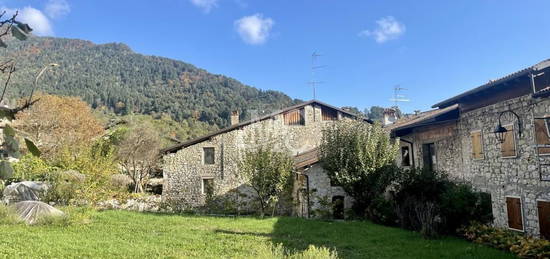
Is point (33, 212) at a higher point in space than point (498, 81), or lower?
lower

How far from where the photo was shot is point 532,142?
10414 millimetres

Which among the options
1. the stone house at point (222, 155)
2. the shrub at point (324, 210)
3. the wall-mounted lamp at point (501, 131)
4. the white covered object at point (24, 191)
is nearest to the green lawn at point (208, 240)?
the shrub at point (324, 210)

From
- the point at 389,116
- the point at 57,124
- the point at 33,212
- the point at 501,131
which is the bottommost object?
the point at 33,212

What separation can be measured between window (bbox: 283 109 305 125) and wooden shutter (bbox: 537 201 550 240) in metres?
16.1

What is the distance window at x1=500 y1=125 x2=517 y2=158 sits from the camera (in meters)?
11.2

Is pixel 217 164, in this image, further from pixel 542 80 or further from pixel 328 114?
pixel 542 80

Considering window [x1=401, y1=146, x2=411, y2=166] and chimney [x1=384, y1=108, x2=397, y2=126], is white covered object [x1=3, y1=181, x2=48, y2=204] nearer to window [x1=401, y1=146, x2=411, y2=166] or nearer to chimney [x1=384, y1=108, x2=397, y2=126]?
window [x1=401, y1=146, x2=411, y2=166]

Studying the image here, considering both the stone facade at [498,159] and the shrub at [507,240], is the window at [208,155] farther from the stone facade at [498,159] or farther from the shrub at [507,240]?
the shrub at [507,240]

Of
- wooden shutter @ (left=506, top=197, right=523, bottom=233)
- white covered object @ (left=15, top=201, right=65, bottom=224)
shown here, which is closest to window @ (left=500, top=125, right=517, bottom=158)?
wooden shutter @ (left=506, top=197, right=523, bottom=233)

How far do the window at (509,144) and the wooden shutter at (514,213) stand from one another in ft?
4.42

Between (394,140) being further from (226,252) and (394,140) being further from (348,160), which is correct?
(226,252)

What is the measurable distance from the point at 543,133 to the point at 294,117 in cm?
1624

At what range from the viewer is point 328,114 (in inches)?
1016

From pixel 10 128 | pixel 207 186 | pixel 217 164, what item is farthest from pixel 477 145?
pixel 207 186
